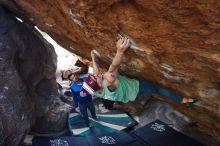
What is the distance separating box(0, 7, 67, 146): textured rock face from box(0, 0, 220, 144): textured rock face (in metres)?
0.52

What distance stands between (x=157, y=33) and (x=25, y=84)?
131 inches

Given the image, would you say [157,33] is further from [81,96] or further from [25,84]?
[81,96]

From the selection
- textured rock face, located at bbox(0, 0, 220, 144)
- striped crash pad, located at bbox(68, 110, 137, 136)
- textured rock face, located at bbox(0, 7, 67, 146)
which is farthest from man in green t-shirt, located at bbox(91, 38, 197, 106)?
striped crash pad, located at bbox(68, 110, 137, 136)

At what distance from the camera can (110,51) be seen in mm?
5207

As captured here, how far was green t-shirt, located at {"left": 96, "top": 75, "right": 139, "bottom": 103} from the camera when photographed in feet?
17.0

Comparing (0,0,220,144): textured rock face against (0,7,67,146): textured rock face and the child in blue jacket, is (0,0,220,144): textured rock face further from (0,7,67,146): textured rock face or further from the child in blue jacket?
the child in blue jacket

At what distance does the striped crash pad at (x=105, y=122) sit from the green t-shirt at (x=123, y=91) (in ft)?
5.97

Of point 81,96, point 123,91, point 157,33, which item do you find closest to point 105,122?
point 81,96

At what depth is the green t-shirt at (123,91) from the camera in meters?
5.18

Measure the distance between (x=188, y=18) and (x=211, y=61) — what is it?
0.76 metres

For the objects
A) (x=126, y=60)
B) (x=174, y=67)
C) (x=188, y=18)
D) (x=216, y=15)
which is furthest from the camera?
(x=126, y=60)

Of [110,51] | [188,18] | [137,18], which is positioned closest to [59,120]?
[110,51]

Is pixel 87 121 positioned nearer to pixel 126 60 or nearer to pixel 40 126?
pixel 40 126

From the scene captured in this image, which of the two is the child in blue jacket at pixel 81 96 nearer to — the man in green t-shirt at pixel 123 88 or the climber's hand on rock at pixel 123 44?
the man in green t-shirt at pixel 123 88
